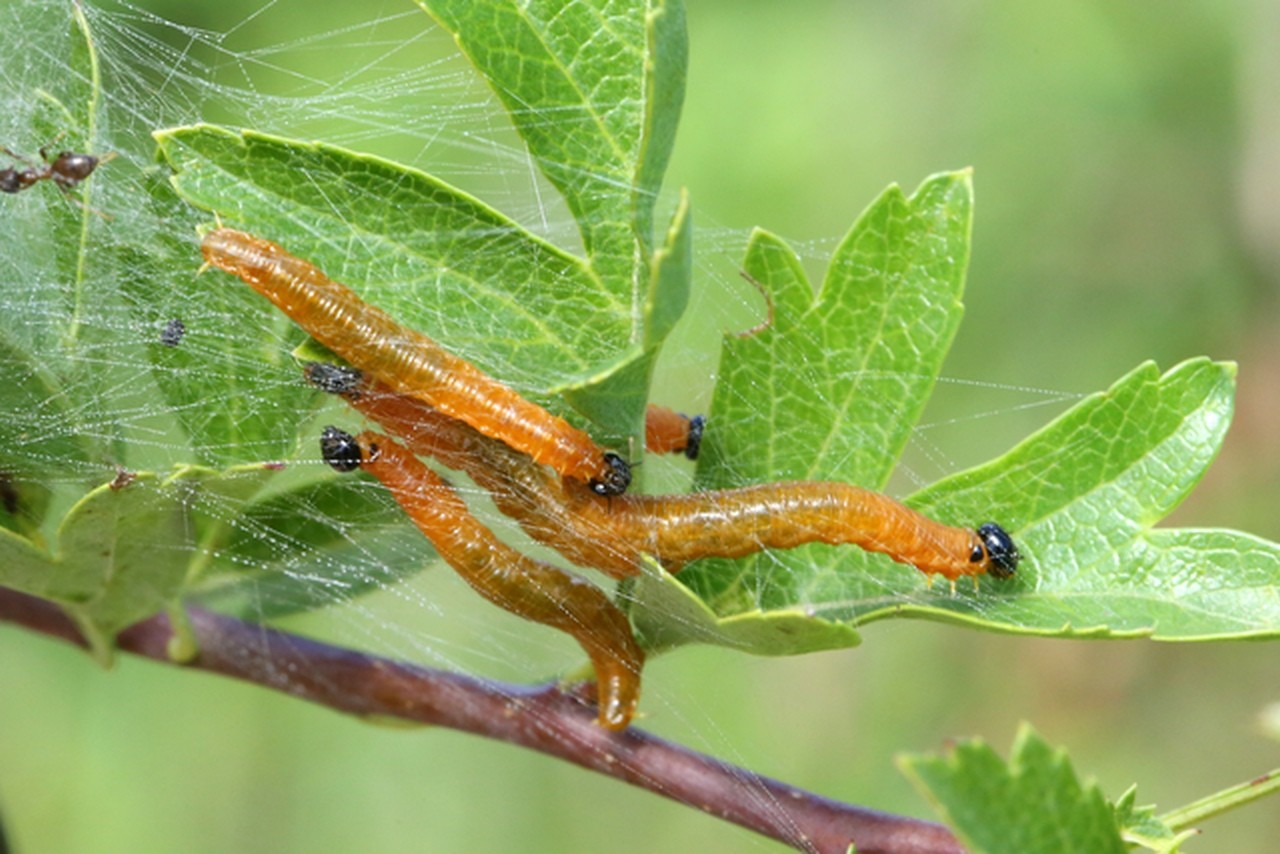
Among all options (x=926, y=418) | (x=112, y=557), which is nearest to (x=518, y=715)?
(x=112, y=557)

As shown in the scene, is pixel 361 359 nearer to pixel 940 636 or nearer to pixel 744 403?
pixel 744 403

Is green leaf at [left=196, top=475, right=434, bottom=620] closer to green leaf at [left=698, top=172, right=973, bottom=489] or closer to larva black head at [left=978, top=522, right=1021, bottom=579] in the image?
green leaf at [left=698, top=172, right=973, bottom=489]

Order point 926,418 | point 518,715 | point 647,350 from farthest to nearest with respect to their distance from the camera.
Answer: point 926,418 → point 518,715 → point 647,350

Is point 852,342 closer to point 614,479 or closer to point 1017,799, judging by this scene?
point 614,479

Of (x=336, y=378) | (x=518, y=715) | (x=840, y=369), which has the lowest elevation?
(x=518, y=715)

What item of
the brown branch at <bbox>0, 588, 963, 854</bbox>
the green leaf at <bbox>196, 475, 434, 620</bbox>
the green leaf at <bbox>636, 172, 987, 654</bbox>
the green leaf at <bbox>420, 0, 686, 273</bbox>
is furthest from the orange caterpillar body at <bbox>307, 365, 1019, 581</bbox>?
the brown branch at <bbox>0, 588, 963, 854</bbox>

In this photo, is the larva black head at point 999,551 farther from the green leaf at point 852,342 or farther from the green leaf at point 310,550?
the green leaf at point 310,550

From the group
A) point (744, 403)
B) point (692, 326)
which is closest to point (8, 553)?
point (744, 403)

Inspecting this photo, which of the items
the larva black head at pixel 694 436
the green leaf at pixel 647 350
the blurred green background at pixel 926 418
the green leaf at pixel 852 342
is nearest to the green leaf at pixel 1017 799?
the green leaf at pixel 647 350
